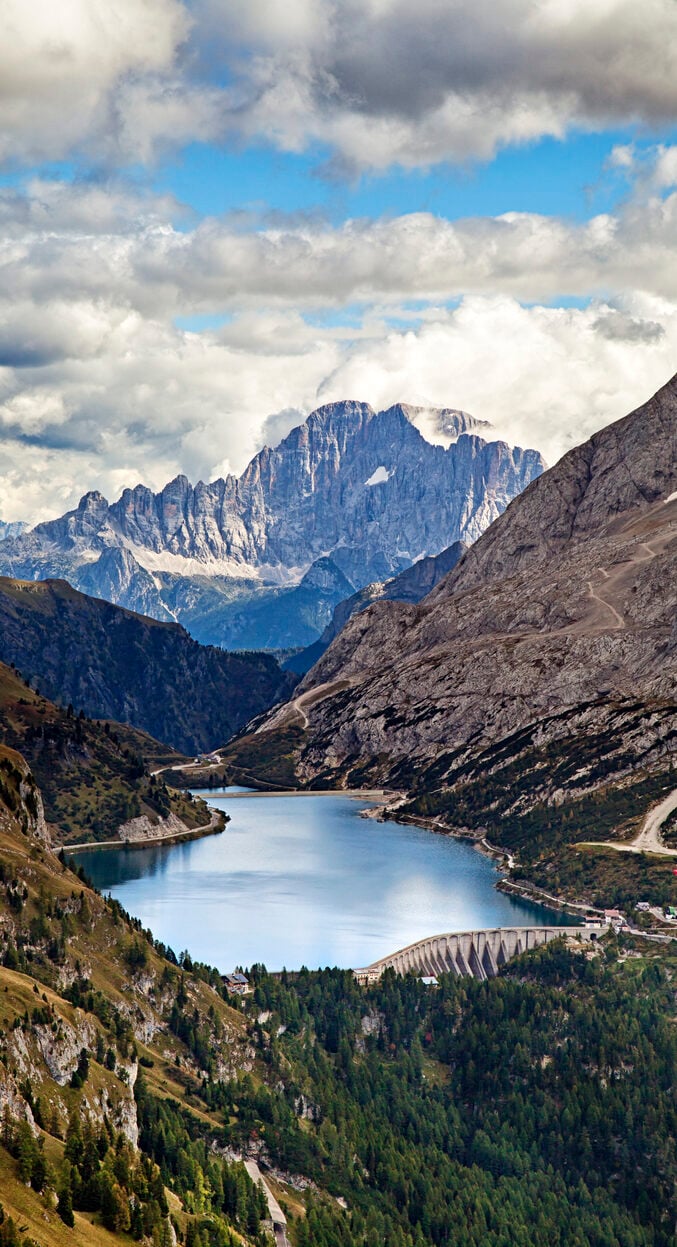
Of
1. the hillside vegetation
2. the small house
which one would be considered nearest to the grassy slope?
the hillside vegetation

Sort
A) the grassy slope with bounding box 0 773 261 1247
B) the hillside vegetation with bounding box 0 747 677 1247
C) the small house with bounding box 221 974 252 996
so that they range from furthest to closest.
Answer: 1. the small house with bounding box 221 974 252 996
2. the grassy slope with bounding box 0 773 261 1247
3. the hillside vegetation with bounding box 0 747 677 1247

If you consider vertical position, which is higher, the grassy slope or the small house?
the grassy slope

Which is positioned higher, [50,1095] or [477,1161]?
[50,1095]

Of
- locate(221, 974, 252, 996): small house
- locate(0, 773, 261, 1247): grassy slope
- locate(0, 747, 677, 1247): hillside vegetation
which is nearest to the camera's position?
locate(0, 747, 677, 1247): hillside vegetation

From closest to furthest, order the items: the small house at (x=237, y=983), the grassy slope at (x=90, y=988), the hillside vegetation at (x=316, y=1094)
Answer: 1. the hillside vegetation at (x=316, y=1094)
2. the grassy slope at (x=90, y=988)
3. the small house at (x=237, y=983)

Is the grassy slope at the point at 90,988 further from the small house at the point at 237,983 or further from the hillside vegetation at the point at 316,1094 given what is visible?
the small house at the point at 237,983

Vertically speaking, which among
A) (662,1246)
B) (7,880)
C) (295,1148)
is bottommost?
(662,1246)

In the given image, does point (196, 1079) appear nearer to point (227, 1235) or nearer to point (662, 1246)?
point (227, 1235)

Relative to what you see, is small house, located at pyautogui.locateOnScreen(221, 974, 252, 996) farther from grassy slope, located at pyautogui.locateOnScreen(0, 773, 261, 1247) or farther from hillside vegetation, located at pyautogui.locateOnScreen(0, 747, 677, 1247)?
grassy slope, located at pyautogui.locateOnScreen(0, 773, 261, 1247)

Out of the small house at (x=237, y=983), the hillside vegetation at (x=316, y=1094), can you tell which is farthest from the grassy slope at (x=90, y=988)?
the small house at (x=237, y=983)

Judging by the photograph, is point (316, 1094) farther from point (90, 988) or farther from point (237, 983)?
point (237, 983)

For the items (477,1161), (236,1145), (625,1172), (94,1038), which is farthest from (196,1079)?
(625,1172)
